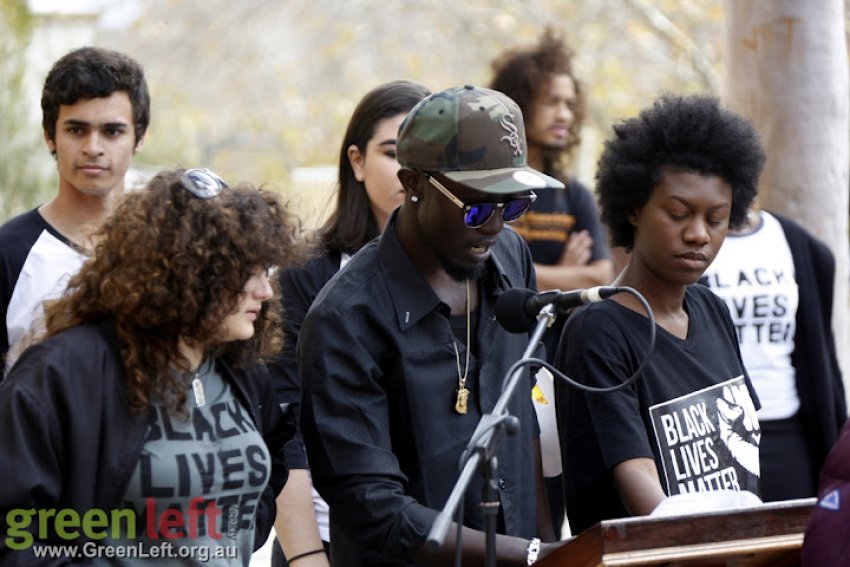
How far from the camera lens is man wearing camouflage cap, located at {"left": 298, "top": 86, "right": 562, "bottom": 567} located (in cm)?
411

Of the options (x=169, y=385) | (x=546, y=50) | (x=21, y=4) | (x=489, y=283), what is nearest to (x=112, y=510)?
(x=169, y=385)

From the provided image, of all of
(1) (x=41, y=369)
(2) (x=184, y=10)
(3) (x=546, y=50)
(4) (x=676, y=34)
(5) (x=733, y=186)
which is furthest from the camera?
(2) (x=184, y=10)

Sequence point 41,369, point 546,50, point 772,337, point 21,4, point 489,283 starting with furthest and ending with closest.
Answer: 1. point 21,4
2. point 546,50
3. point 772,337
4. point 489,283
5. point 41,369

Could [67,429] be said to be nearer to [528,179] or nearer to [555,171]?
[528,179]

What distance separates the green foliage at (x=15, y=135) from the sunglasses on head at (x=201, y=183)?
13913 mm

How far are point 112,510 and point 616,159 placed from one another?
2.16 m

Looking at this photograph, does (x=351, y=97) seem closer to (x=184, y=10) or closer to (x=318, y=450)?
(x=184, y=10)

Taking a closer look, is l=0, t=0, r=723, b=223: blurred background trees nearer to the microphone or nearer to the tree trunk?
the tree trunk

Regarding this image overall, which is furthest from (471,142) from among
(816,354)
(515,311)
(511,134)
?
(816,354)

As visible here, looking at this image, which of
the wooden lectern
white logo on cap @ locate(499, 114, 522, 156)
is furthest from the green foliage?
the wooden lectern

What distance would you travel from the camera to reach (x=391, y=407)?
424cm

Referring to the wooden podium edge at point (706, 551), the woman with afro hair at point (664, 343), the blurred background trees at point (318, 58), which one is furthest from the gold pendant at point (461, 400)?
the blurred background trees at point (318, 58)

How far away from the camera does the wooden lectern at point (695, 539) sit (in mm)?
3289

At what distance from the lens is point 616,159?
16.4 ft
